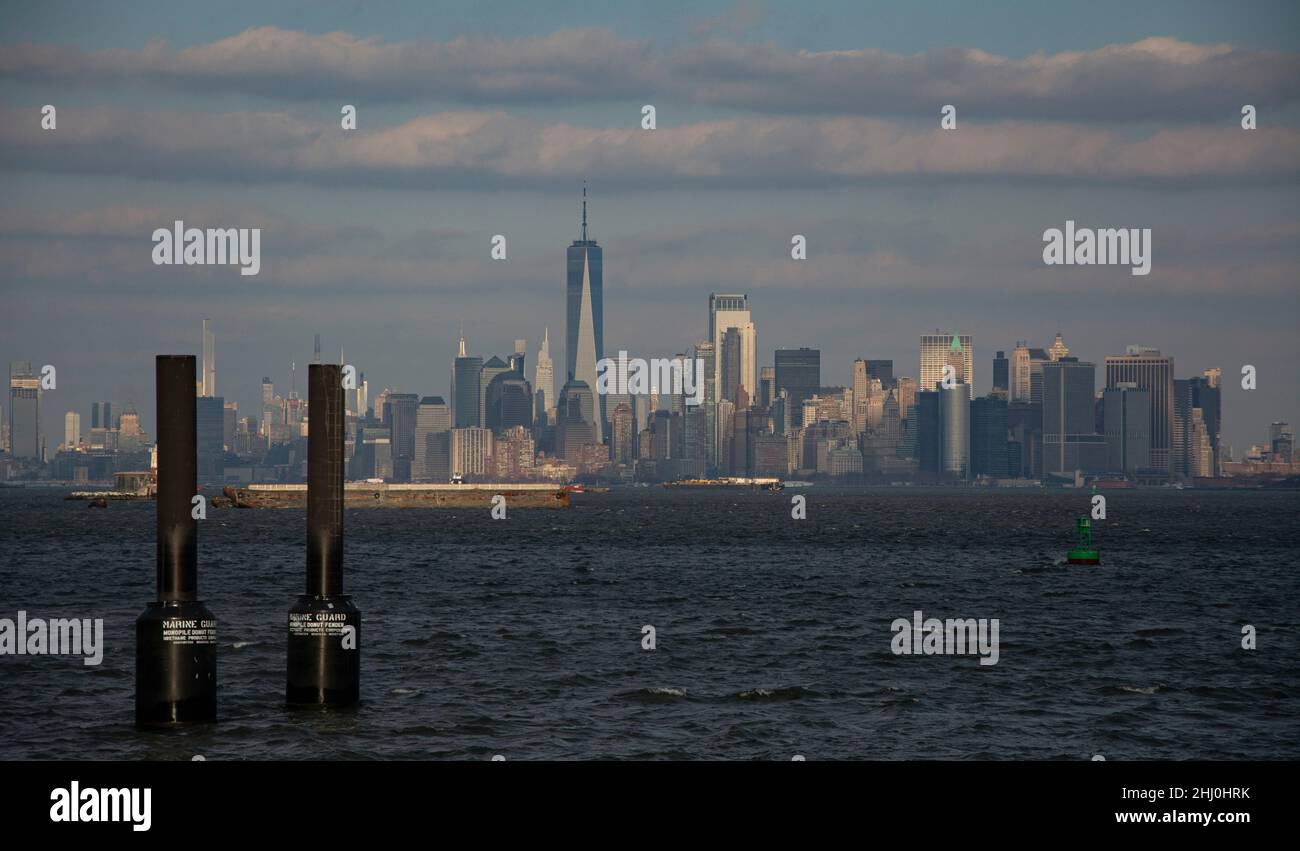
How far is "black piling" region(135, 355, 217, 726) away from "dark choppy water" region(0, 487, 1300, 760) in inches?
62.7

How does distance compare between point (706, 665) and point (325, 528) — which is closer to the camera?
point (325, 528)

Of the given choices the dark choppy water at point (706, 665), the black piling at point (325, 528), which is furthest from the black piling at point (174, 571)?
the black piling at point (325, 528)

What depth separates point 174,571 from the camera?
29.4 meters

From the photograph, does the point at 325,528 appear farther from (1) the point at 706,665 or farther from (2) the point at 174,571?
(1) the point at 706,665

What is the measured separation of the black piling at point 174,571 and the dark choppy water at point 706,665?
159 centimetres

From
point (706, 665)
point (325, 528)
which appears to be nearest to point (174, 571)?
point (325, 528)

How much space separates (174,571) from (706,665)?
2321cm

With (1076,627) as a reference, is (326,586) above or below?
above

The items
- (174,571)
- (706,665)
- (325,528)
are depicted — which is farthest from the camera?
(706,665)
